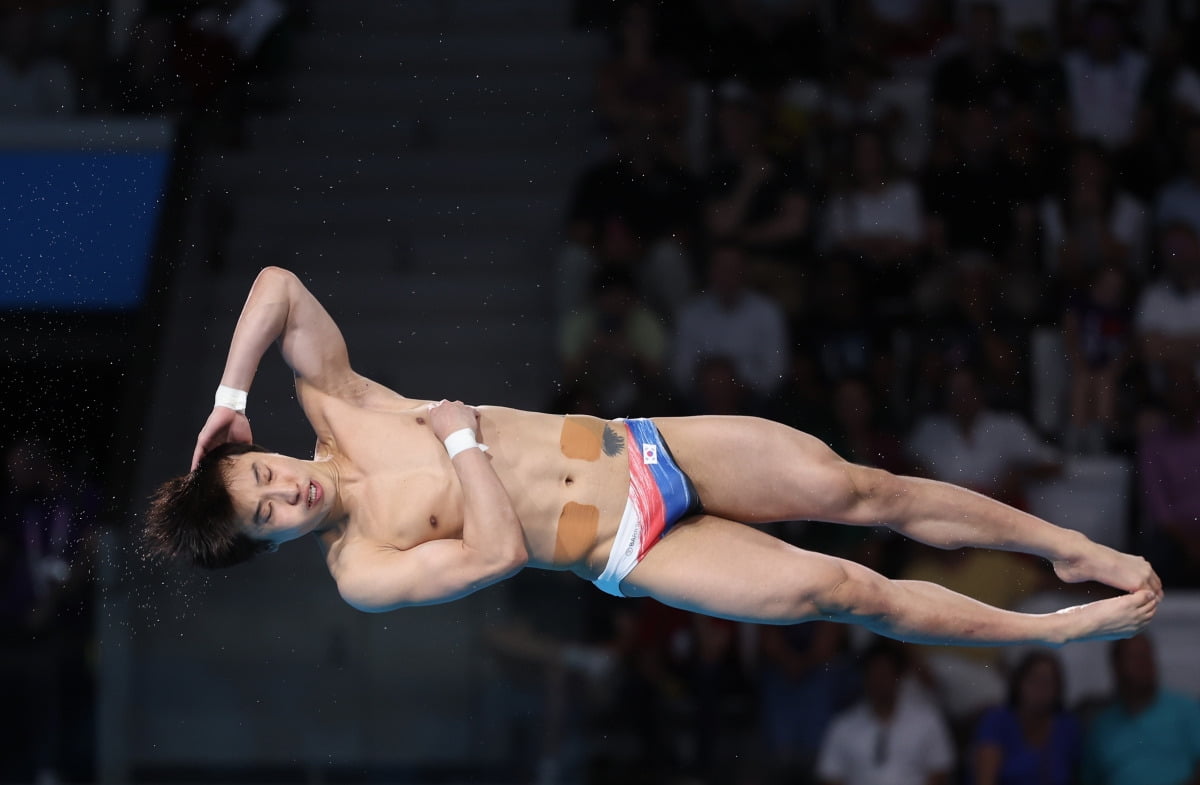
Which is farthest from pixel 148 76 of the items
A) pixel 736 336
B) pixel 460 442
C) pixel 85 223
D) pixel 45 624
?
pixel 460 442

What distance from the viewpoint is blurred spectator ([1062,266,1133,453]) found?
20.4ft

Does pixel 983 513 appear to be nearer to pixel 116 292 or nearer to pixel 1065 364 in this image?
pixel 1065 364

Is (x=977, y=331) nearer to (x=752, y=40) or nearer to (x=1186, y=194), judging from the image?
(x=1186, y=194)

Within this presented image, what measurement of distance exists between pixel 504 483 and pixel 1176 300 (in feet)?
13.2

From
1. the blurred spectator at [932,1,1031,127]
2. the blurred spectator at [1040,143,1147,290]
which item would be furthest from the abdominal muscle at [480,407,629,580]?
the blurred spectator at [932,1,1031,127]

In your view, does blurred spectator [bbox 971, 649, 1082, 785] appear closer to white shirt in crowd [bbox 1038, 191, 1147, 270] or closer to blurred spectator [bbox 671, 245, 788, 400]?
blurred spectator [bbox 671, 245, 788, 400]

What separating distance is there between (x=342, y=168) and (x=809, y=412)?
2521 millimetres

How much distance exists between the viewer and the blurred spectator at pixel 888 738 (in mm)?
5559

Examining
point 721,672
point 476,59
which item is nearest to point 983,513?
point 721,672

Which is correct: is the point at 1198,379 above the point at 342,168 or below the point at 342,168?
below

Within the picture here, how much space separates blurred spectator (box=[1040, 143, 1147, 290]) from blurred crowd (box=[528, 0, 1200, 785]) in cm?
1

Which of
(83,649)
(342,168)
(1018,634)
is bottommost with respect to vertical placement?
(83,649)

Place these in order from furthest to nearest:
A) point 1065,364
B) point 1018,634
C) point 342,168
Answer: point 342,168 < point 1065,364 < point 1018,634

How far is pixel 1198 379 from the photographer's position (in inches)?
238
